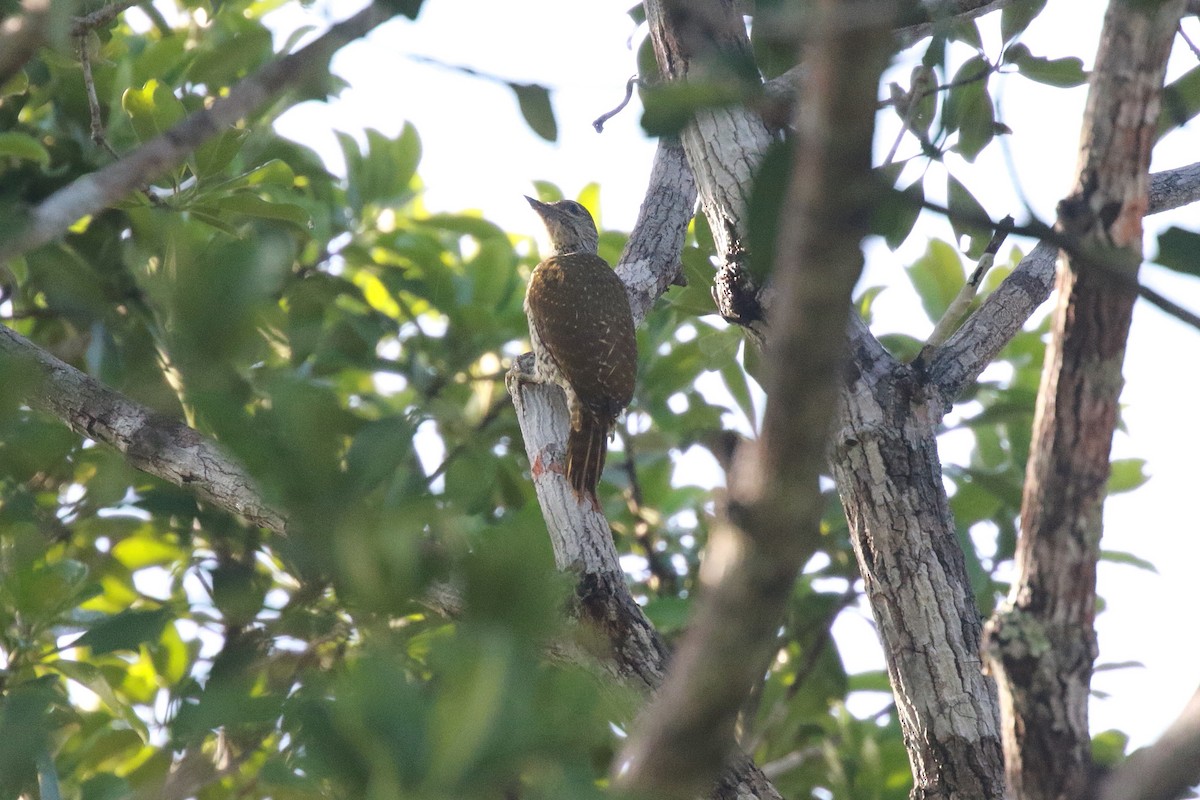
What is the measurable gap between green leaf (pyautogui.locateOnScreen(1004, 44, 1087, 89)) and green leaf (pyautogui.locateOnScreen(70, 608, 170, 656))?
227cm

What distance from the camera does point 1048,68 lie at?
9.28ft

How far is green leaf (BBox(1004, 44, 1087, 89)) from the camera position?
280cm

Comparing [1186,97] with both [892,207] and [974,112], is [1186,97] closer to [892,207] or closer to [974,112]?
[974,112]

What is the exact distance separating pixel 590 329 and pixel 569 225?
121cm

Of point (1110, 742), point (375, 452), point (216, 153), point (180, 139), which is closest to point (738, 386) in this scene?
point (1110, 742)

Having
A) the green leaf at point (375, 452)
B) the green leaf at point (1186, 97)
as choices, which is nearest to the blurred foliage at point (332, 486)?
the green leaf at point (375, 452)

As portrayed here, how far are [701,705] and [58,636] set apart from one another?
2.41m

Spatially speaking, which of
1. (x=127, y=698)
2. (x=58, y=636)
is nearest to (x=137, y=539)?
(x=127, y=698)

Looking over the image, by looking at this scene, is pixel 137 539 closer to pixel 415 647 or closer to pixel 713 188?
pixel 713 188

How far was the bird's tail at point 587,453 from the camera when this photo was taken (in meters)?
3.26

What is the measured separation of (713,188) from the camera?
267cm

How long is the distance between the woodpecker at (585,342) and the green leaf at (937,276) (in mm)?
1111

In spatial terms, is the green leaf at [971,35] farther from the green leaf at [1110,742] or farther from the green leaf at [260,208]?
the green leaf at [1110,742]

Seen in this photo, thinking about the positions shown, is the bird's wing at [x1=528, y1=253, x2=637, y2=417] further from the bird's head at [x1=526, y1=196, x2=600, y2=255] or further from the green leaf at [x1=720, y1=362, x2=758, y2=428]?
the bird's head at [x1=526, y1=196, x2=600, y2=255]
